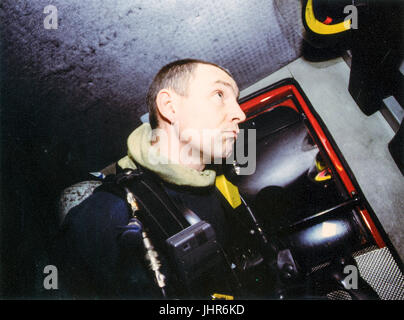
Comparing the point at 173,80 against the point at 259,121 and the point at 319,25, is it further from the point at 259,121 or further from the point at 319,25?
the point at 319,25

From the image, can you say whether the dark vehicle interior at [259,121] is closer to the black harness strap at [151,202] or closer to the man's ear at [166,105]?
the black harness strap at [151,202]

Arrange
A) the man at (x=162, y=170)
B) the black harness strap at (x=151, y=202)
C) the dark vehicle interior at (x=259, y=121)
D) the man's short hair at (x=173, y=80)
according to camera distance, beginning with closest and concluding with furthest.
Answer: the man at (x=162, y=170), the black harness strap at (x=151, y=202), the man's short hair at (x=173, y=80), the dark vehicle interior at (x=259, y=121)

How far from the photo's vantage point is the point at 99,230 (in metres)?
1.00

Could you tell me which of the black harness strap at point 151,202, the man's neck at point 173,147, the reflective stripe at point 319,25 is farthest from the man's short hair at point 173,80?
the reflective stripe at point 319,25

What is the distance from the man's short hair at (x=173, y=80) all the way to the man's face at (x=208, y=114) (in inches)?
1.2

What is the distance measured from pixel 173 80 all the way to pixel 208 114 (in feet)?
0.96

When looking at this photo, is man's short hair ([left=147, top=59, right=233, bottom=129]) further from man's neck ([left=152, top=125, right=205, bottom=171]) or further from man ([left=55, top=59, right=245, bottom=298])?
man's neck ([left=152, top=125, right=205, bottom=171])

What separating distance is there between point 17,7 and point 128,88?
2.85 feet

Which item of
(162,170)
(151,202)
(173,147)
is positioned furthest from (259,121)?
(151,202)

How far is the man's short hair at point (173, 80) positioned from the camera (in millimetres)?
1216

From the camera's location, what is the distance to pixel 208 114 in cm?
116
